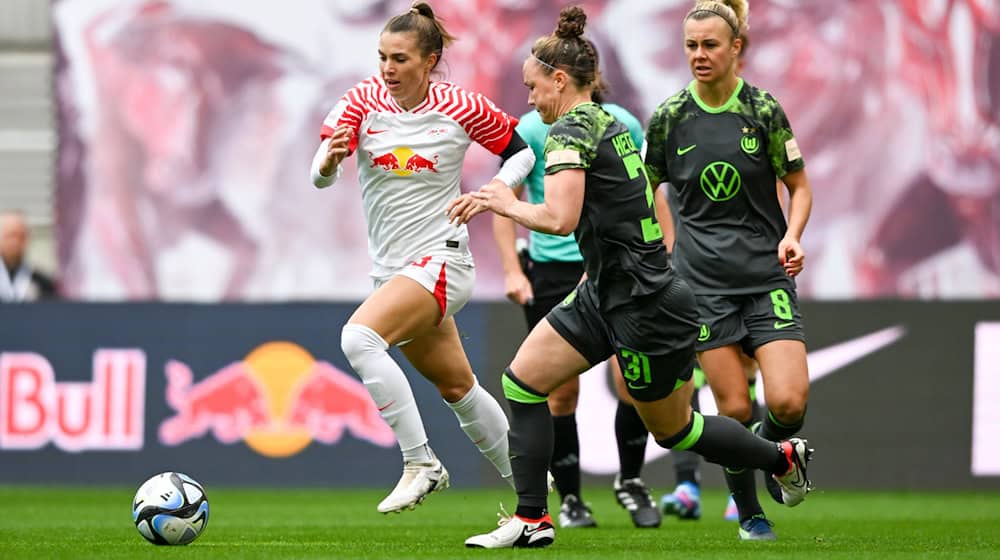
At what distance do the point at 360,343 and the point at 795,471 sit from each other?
187cm

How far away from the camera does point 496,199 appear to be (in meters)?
5.82

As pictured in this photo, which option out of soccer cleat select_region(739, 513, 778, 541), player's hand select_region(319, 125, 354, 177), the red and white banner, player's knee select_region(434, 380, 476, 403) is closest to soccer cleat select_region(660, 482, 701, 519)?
soccer cleat select_region(739, 513, 778, 541)

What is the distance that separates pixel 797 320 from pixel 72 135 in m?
10.4

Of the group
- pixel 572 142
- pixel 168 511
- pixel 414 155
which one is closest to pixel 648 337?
pixel 572 142

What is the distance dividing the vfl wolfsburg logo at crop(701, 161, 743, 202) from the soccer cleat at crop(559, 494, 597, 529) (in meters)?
1.92

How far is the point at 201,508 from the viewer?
6.51 m

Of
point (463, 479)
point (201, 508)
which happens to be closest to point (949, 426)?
point (463, 479)

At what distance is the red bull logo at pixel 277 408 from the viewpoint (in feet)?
37.4

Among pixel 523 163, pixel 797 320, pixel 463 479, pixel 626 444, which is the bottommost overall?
pixel 463 479

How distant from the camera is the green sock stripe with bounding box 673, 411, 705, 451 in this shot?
636 cm

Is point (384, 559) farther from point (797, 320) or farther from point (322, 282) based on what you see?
point (322, 282)

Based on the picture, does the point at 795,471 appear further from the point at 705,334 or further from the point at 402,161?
the point at 402,161

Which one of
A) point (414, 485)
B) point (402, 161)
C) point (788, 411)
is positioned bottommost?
point (414, 485)

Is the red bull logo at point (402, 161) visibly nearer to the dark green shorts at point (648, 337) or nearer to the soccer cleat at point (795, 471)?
the dark green shorts at point (648, 337)
